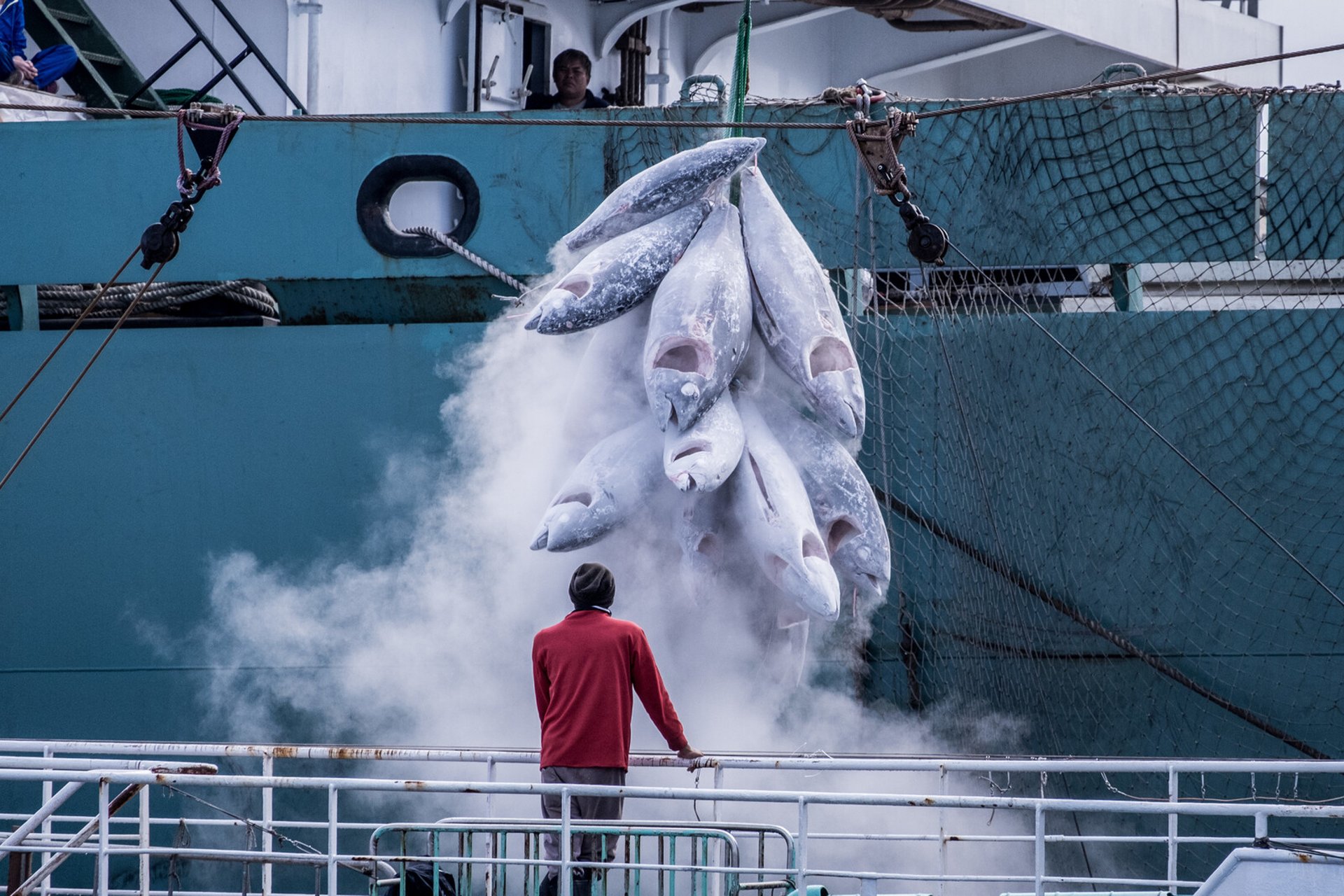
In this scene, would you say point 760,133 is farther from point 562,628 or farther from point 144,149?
point 562,628

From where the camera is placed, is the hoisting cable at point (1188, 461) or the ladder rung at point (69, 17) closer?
the hoisting cable at point (1188, 461)

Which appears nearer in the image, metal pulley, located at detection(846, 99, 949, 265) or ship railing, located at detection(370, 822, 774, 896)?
ship railing, located at detection(370, 822, 774, 896)

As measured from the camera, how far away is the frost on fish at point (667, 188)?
5.52m

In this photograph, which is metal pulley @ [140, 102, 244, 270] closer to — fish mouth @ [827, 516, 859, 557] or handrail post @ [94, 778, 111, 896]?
handrail post @ [94, 778, 111, 896]

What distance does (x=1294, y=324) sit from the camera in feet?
30.3

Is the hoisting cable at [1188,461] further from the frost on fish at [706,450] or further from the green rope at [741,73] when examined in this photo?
the frost on fish at [706,450]

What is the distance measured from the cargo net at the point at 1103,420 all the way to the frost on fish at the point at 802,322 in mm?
3126

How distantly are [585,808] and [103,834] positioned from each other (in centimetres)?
168

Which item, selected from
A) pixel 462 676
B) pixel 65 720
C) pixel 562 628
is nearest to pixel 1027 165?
pixel 462 676

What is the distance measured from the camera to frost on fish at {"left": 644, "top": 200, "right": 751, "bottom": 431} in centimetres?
518

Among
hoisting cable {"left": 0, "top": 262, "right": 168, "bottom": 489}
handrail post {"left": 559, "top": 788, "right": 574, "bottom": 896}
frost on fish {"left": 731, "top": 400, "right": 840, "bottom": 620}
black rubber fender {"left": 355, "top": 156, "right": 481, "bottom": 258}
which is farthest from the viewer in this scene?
black rubber fender {"left": 355, "top": 156, "right": 481, "bottom": 258}

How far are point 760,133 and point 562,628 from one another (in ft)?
16.1

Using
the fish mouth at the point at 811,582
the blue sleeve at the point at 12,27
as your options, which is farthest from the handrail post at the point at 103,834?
the blue sleeve at the point at 12,27

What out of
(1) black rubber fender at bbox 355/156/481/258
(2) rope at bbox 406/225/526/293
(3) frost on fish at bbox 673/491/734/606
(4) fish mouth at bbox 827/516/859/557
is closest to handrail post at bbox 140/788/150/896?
(3) frost on fish at bbox 673/491/734/606
